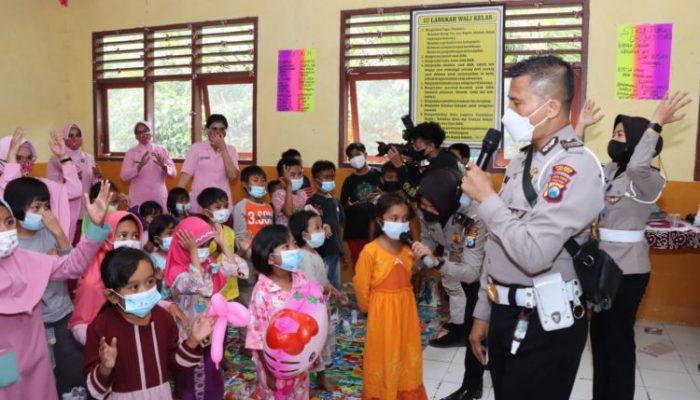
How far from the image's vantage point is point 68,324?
257cm

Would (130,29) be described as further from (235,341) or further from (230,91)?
(235,341)

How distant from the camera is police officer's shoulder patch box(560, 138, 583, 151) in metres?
1.72

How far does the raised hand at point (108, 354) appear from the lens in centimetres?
189

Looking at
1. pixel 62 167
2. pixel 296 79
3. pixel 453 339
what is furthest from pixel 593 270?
pixel 296 79

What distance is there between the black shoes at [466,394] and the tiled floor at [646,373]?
6cm

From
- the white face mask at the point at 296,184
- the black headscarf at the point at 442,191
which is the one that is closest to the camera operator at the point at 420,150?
the white face mask at the point at 296,184

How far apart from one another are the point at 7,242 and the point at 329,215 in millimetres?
2675

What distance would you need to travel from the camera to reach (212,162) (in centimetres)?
488

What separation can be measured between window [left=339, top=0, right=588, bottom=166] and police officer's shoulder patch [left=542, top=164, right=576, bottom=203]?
10.9 feet

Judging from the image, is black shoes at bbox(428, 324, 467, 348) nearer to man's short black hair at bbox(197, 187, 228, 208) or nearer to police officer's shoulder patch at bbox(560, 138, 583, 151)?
man's short black hair at bbox(197, 187, 228, 208)

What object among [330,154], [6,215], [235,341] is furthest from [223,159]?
[6,215]

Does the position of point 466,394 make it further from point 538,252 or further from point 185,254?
point 538,252

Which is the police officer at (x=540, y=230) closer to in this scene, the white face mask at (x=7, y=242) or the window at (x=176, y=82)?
the white face mask at (x=7, y=242)

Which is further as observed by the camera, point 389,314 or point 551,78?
point 389,314
